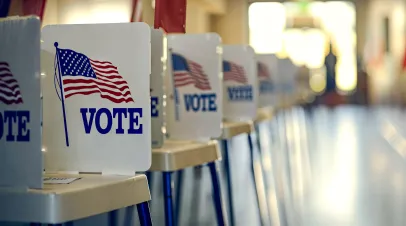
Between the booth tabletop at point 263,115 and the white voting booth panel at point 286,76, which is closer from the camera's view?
the booth tabletop at point 263,115

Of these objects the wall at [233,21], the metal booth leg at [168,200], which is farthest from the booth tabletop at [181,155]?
the wall at [233,21]

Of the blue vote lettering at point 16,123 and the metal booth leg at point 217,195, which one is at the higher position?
the blue vote lettering at point 16,123

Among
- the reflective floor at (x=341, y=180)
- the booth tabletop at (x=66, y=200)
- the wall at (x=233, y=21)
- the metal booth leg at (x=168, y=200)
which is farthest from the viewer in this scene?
the wall at (x=233, y=21)

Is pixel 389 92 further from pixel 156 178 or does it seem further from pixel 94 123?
pixel 94 123

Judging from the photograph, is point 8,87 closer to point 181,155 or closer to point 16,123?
point 16,123

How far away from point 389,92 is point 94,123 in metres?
17.1

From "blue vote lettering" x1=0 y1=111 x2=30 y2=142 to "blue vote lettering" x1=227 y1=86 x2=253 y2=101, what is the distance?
2.07m

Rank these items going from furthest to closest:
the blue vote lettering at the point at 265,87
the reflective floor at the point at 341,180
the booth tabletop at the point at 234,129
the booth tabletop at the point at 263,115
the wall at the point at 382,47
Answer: the wall at the point at 382,47, the blue vote lettering at the point at 265,87, the booth tabletop at the point at 263,115, the reflective floor at the point at 341,180, the booth tabletop at the point at 234,129

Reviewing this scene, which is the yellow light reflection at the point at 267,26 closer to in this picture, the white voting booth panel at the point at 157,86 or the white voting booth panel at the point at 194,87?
the white voting booth panel at the point at 194,87

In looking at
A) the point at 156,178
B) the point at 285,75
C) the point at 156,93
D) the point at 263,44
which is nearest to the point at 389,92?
the point at 263,44

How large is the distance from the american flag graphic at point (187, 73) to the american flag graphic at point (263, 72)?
2.10 m

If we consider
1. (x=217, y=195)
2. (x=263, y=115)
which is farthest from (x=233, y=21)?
(x=217, y=195)

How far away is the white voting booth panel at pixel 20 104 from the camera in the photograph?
4.22 ft

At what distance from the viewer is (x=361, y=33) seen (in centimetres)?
1886
